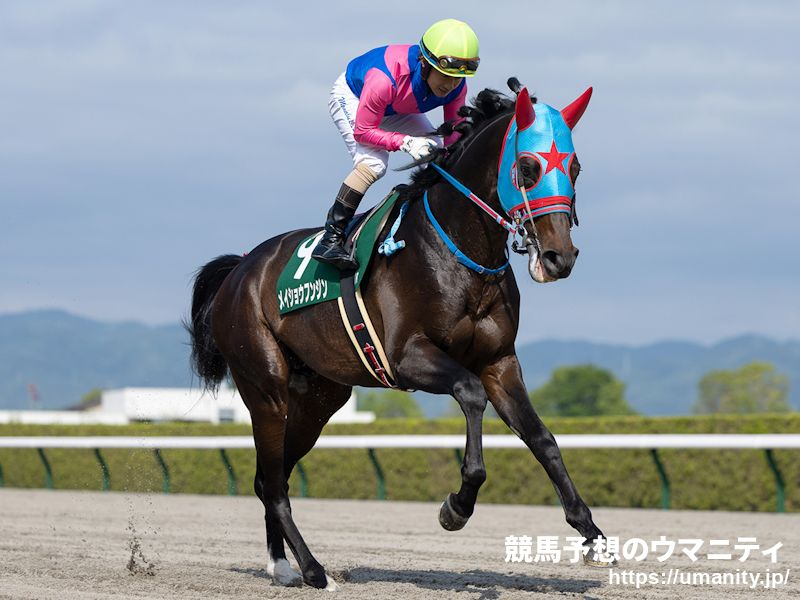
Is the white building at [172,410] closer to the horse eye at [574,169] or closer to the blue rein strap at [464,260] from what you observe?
the blue rein strap at [464,260]

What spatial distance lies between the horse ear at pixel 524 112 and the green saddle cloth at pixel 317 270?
92cm

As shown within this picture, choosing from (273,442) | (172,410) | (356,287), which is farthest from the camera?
(172,410)

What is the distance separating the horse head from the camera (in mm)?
4535

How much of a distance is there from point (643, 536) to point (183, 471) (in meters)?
8.51

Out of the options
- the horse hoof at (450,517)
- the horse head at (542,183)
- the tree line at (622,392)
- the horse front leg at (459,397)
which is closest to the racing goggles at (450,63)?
the horse head at (542,183)

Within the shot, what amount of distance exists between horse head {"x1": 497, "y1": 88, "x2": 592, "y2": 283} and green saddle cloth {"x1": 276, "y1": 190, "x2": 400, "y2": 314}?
0.78 m

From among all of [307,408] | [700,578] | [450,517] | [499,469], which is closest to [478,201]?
[450,517]

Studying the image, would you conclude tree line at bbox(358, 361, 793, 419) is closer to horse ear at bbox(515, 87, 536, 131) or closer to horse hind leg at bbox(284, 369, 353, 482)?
horse hind leg at bbox(284, 369, 353, 482)

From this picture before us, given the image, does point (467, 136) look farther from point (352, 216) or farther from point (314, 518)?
point (314, 518)

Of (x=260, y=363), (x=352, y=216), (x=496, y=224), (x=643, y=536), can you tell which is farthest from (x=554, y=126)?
(x=643, y=536)

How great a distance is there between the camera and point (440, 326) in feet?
16.3

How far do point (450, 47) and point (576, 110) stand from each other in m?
0.63

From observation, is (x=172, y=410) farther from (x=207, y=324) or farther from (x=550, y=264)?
(x=550, y=264)

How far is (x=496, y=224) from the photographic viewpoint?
5.00 metres
